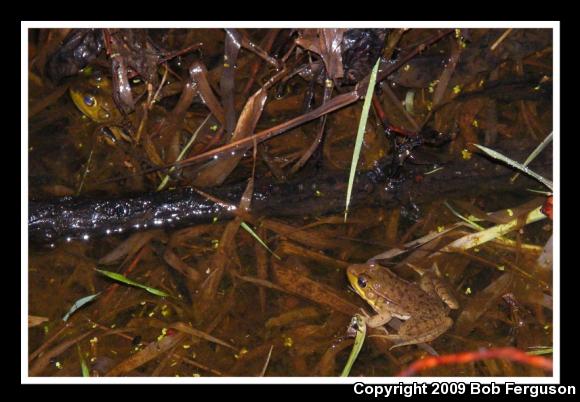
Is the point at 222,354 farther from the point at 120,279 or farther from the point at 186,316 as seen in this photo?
the point at 120,279

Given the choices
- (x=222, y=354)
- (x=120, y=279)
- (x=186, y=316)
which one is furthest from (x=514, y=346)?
(x=120, y=279)

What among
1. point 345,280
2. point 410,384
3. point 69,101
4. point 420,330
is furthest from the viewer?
point 69,101

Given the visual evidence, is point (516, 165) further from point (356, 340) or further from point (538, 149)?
point (356, 340)

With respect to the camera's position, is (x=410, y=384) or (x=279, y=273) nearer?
(x=410, y=384)

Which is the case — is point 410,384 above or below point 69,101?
below

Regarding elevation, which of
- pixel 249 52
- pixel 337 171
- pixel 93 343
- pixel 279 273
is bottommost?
pixel 93 343
